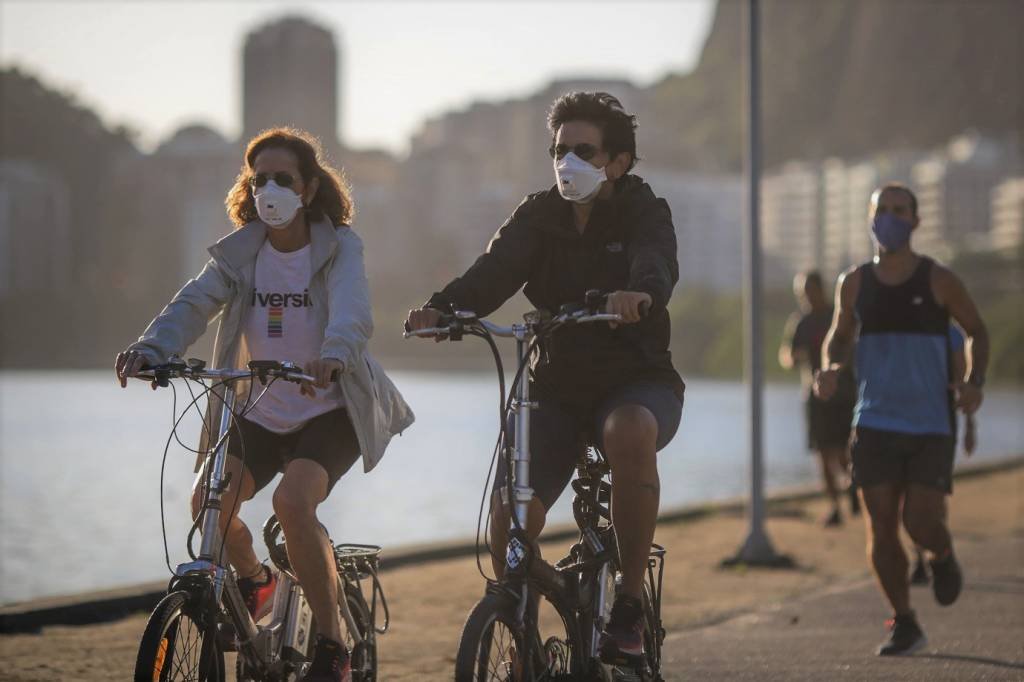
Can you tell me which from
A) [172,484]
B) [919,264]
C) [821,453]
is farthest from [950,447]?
[172,484]

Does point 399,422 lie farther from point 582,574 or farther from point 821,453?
point 821,453

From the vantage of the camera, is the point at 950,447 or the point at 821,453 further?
the point at 821,453

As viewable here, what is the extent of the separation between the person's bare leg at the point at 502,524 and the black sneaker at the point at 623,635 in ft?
1.05

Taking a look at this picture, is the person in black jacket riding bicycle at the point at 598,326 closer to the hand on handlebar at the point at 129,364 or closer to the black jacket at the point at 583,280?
the black jacket at the point at 583,280

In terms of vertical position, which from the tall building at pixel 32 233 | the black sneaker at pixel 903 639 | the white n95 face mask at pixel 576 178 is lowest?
the black sneaker at pixel 903 639

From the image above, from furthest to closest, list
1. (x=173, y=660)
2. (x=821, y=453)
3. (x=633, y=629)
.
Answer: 1. (x=821, y=453)
2. (x=633, y=629)
3. (x=173, y=660)

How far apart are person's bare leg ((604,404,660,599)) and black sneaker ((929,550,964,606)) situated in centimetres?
300

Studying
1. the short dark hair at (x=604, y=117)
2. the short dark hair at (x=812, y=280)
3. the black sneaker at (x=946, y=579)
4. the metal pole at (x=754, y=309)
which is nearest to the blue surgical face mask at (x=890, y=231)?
the black sneaker at (x=946, y=579)

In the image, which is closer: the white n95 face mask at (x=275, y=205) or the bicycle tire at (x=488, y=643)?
the bicycle tire at (x=488, y=643)

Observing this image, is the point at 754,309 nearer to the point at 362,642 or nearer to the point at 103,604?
the point at 103,604

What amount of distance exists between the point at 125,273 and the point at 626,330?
145776 millimetres

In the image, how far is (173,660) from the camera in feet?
13.6

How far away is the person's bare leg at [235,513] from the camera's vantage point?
4.60m

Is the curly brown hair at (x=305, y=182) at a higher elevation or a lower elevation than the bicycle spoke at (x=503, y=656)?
higher
